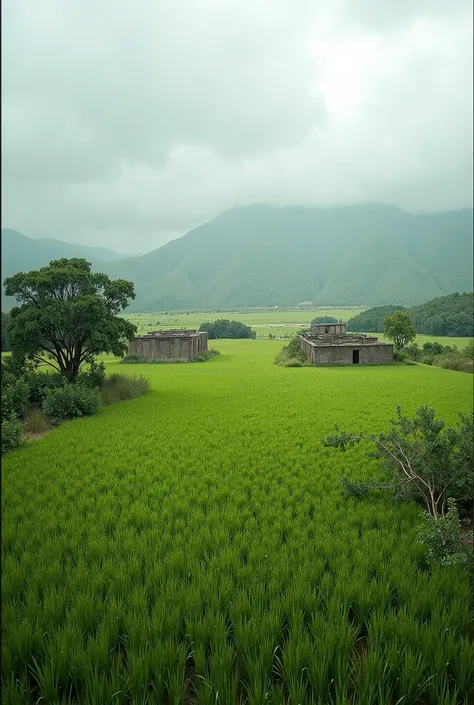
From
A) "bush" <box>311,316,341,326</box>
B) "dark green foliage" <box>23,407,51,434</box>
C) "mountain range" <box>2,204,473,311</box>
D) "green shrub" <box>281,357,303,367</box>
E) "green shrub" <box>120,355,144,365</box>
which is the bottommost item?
"dark green foliage" <box>23,407,51,434</box>

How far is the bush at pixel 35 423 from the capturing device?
53.3 ft

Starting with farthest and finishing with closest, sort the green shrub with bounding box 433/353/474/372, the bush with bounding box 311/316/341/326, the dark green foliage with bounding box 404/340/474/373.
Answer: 1. the bush with bounding box 311/316/341/326
2. the dark green foliage with bounding box 404/340/474/373
3. the green shrub with bounding box 433/353/474/372

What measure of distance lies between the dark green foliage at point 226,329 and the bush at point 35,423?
6018 centimetres

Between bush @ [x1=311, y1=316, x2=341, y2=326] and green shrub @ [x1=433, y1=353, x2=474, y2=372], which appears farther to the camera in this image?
bush @ [x1=311, y1=316, x2=341, y2=326]

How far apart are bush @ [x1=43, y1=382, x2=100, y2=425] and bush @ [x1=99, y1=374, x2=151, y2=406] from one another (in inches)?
112

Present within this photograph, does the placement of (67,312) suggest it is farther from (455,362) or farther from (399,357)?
(455,362)

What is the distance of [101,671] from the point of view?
153 inches

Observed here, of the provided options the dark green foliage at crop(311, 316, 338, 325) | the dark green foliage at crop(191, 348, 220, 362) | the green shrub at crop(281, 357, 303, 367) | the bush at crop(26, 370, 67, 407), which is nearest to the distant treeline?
the dark green foliage at crop(311, 316, 338, 325)

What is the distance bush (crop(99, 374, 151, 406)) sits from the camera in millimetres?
22858

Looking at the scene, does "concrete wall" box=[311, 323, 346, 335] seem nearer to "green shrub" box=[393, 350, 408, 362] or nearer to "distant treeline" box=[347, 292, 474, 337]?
"distant treeline" box=[347, 292, 474, 337]

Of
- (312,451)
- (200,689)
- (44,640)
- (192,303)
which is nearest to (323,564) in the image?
(200,689)

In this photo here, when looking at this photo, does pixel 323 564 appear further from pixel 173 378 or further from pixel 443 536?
pixel 173 378

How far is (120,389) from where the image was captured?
942 inches

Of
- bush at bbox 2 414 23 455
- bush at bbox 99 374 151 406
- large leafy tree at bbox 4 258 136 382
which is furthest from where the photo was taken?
bush at bbox 99 374 151 406
